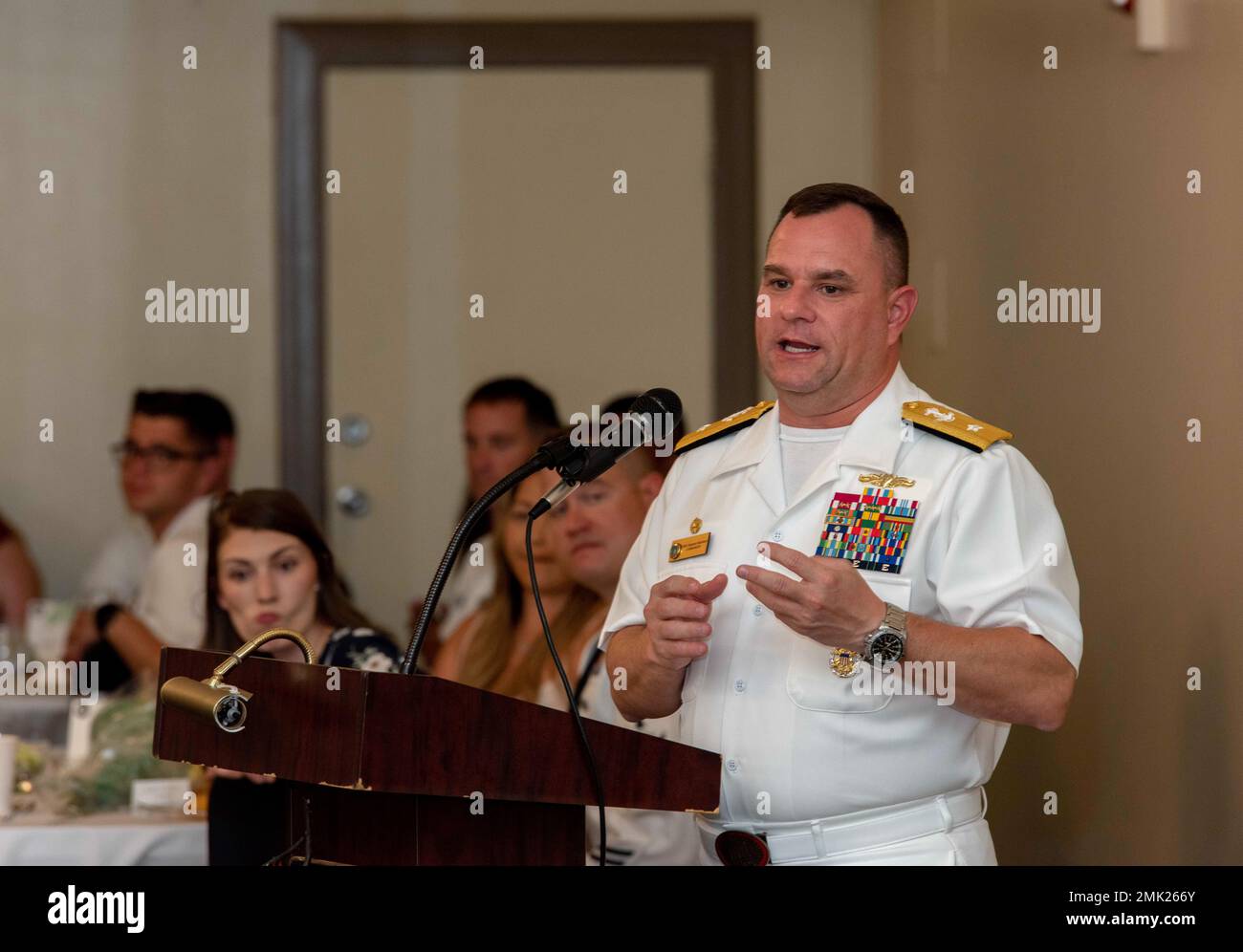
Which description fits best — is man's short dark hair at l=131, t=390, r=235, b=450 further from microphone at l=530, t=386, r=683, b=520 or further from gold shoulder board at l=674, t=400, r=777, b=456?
microphone at l=530, t=386, r=683, b=520

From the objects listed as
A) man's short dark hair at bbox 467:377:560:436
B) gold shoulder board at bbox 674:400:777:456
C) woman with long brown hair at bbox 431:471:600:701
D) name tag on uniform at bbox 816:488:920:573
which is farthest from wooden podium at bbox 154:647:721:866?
man's short dark hair at bbox 467:377:560:436

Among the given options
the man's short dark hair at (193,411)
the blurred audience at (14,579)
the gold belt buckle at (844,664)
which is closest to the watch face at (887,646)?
the gold belt buckle at (844,664)

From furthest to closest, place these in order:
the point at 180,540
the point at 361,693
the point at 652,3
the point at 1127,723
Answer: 1. the point at 652,3
2. the point at 180,540
3. the point at 1127,723
4. the point at 361,693

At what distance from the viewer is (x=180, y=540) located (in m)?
4.14

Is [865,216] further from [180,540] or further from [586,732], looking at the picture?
[180,540]

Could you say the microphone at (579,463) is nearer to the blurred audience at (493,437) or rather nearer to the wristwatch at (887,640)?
the wristwatch at (887,640)

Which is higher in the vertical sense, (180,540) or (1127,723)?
(180,540)

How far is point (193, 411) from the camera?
174 inches

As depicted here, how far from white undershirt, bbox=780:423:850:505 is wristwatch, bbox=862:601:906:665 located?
0.38m

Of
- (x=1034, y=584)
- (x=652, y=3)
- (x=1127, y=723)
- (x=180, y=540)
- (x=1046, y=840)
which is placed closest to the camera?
(x=1034, y=584)

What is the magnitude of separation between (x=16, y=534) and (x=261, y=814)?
240 centimetres

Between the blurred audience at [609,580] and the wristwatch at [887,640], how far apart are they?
1.03 metres
